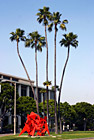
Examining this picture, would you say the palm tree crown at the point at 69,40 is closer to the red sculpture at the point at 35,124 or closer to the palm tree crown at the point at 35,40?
the palm tree crown at the point at 35,40

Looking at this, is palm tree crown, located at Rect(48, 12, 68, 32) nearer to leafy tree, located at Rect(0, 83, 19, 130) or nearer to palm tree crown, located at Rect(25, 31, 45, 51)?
palm tree crown, located at Rect(25, 31, 45, 51)

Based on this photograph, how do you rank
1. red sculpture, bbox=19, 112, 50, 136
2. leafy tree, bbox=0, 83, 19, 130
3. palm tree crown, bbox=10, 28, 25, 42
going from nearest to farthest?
red sculpture, bbox=19, 112, 50, 136, palm tree crown, bbox=10, 28, 25, 42, leafy tree, bbox=0, 83, 19, 130

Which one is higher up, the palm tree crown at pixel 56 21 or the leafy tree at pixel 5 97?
the palm tree crown at pixel 56 21

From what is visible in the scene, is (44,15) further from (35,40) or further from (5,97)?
(5,97)

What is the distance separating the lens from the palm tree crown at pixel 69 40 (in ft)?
204

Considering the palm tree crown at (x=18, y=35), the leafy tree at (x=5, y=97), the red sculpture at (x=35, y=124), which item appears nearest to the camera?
the red sculpture at (x=35, y=124)

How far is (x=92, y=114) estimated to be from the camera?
393ft

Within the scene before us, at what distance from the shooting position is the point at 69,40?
62.3m

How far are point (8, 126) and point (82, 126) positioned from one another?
45.9m

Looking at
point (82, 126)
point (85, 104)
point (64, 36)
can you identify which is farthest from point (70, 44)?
point (82, 126)

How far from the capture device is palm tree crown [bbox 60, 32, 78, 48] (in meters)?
62.3

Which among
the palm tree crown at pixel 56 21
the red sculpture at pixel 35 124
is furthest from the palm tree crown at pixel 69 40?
the red sculpture at pixel 35 124

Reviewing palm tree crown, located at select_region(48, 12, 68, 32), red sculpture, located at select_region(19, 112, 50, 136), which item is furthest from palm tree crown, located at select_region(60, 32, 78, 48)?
red sculpture, located at select_region(19, 112, 50, 136)

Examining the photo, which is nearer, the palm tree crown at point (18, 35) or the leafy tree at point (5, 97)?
the palm tree crown at point (18, 35)
